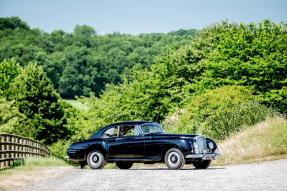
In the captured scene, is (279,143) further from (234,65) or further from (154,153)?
(234,65)

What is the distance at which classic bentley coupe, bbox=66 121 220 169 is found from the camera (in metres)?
12.2

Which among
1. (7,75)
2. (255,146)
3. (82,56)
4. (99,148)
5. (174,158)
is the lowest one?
(174,158)

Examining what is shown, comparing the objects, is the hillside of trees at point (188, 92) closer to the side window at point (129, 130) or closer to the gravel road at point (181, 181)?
the side window at point (129, 130)

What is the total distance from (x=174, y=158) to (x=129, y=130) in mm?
2038

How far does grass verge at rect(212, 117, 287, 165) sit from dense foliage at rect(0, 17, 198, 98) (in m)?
61.6

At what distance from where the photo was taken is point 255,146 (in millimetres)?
15336

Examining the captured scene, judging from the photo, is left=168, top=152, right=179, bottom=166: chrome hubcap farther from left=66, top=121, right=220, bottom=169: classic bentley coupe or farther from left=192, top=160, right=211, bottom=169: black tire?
left=192, top=160, right=211, bottom=169: black tire

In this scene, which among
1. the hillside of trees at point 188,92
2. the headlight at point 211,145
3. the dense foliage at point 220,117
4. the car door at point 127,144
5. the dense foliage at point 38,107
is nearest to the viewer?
the car door at point 127,144

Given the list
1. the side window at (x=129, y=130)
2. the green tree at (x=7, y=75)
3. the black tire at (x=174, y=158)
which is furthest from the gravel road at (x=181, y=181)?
the green tree at (x=7, y=75)

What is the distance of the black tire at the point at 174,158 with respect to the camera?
477 inches

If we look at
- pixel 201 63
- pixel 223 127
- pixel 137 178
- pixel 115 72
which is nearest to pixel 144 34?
pixel 115 72

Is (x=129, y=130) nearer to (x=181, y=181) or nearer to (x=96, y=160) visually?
(x=96, y=160)

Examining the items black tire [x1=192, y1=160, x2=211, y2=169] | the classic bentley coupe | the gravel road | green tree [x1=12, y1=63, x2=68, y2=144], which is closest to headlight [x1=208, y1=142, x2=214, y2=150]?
the classic bentley coupe

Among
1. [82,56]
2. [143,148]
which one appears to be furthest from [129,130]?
[82,56]
